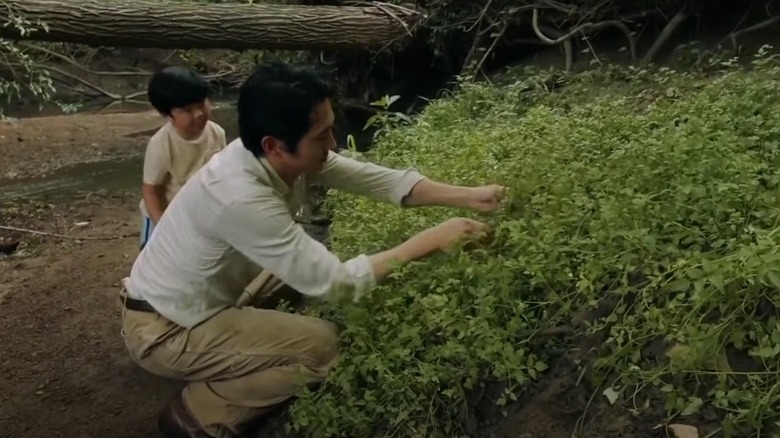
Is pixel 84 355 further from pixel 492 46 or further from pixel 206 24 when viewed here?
pixel 492 46

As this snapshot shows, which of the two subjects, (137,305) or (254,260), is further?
(137,305)

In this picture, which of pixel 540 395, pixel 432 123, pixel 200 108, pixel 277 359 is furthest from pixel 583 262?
pixel 432 123

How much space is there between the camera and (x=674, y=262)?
261 centimetres

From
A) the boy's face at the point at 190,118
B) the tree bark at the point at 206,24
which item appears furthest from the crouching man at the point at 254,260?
the tree bark at the point at 206,24

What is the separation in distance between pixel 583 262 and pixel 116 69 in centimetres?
1633

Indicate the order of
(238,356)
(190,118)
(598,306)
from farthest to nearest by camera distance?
(190,118) < (238,356) < (598,306)

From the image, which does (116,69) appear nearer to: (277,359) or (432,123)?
(432,123)

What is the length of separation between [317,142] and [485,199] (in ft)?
2.53

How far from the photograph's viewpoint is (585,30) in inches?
292

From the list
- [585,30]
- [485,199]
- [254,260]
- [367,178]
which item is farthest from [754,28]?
[254,260]

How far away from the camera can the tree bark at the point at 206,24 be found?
19.6 feet

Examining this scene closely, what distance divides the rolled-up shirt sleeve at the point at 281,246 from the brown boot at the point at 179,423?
0.87 m

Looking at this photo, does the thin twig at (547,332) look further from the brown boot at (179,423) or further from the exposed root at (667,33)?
the exposed root at (667,33)

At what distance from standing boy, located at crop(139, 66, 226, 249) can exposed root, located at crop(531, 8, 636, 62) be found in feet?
13.2
